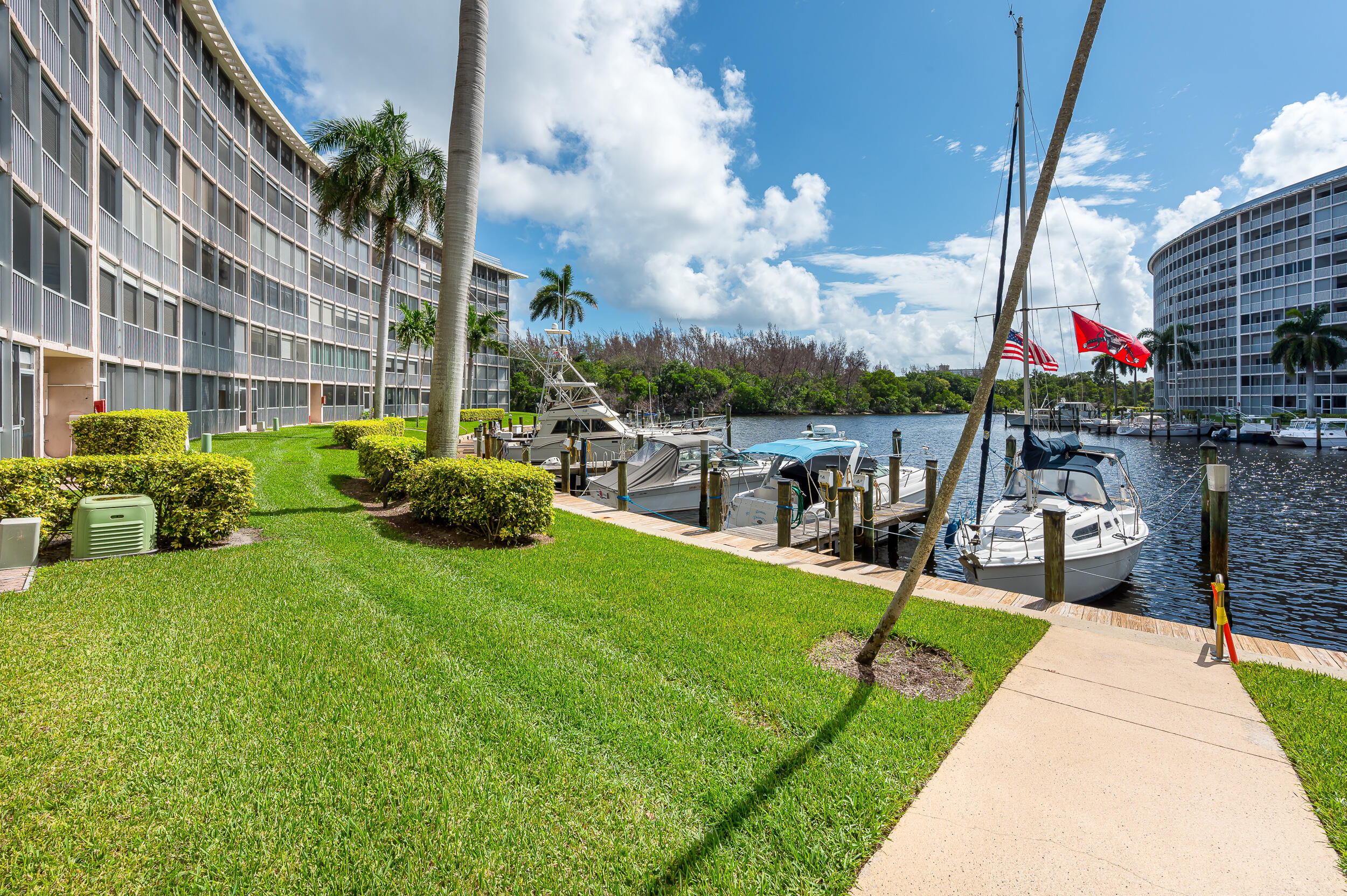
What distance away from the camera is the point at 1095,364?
335ft

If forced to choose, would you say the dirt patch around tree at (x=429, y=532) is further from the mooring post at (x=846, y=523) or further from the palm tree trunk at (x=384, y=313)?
the palm tree trunk at (x=384, y=313)

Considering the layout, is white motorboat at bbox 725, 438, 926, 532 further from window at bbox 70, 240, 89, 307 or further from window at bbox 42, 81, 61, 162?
window at bbox 42, 81, 61, 162

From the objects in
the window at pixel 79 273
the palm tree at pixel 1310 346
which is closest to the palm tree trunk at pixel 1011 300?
the window at pixel 79 273

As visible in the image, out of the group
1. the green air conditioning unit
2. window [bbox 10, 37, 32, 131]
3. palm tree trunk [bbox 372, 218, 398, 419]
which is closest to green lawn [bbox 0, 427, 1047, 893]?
the green air conditioning unit

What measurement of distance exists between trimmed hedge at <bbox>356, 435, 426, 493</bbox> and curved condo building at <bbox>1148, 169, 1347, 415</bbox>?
82936 mm

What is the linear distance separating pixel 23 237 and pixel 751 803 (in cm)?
1757

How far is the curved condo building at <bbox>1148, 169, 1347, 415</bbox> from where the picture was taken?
61938mm

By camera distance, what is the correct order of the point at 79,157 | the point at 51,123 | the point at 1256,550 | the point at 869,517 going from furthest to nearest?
the point at 1256,550, the point at 79,157, the point at 869,517, the point at 51,123

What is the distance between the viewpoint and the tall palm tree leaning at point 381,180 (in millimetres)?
26622

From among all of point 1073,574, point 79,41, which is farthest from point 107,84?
point 1073,574

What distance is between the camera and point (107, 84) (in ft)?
55.2

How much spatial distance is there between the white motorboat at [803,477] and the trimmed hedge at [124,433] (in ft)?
41.3

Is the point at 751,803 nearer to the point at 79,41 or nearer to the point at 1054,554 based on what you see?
the point at 1054,554

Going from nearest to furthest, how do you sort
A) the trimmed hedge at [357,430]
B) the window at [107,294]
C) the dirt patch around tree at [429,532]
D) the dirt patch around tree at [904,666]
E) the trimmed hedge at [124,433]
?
the dirt patch around tree at [904,666]
the dirt patch around tree at [429,532]
the trimmed hedge at [124,433]
the window at [107,294]
the trimmed hedge at [357,430]
